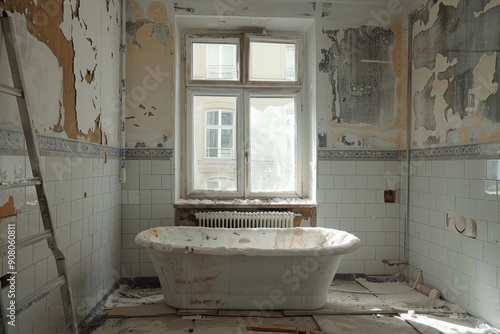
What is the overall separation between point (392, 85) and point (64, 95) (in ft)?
9.95

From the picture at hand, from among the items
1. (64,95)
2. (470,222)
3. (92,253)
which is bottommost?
(92,253)

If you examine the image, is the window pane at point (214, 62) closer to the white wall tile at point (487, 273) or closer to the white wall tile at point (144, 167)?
the white wall tile at point (144, 167)

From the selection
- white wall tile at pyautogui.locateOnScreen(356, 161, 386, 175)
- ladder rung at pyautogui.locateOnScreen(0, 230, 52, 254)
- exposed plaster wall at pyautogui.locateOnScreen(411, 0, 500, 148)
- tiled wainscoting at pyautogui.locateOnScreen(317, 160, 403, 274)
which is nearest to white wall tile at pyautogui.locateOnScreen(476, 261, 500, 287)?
exposed plaster wall at pyautogui.locateOnScreen(411, 0, 500, 148)

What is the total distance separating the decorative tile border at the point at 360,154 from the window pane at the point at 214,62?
1.27 m

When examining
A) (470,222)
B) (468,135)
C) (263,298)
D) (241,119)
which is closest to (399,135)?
(468,135)

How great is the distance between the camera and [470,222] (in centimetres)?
280

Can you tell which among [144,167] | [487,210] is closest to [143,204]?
[144,167]

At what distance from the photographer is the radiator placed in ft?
11.9

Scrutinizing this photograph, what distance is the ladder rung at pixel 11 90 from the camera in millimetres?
1540

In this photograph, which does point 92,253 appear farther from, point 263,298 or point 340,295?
point 340,295

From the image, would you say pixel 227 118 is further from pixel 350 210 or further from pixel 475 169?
pixel 475 169

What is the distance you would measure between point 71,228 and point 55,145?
1.92 ft

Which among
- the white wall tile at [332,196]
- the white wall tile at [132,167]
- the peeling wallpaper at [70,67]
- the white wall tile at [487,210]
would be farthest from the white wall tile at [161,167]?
the white wall tile at [487,210]

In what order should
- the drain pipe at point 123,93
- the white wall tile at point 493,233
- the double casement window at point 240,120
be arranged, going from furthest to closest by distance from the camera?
the double casement window at point 240,120 < the drain pipe at point 123,93 < the white wall tile at point 493,233
